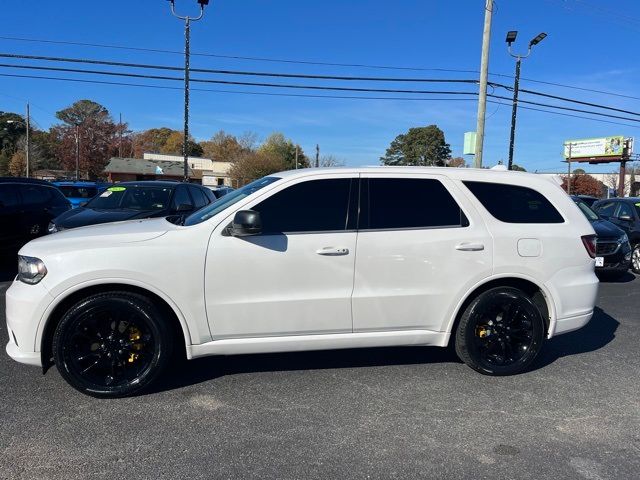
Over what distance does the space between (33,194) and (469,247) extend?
841 centimetres

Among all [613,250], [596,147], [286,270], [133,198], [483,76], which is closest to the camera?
[286,270]

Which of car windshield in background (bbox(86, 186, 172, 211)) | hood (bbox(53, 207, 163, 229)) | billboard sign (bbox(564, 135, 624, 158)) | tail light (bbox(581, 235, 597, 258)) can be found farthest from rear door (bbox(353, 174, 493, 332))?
billboard sign (bbox(564, 135, 624, 158))

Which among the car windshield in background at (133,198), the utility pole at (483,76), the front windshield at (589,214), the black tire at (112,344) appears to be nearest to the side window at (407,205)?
the black tire at (112,344)

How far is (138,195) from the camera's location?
8.84m

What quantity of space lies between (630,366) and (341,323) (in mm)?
2903

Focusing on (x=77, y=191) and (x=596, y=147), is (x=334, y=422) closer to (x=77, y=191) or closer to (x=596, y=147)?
(x=77, y=191)

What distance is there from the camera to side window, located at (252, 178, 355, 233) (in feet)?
12.9

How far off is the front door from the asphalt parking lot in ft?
1.86

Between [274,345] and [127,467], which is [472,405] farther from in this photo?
[127,467]

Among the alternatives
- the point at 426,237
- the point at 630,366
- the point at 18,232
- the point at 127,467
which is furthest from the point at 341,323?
the point at 18,232

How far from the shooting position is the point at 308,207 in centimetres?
402

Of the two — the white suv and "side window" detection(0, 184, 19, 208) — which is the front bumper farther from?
"side window" detection(0, 184, 19, 208)

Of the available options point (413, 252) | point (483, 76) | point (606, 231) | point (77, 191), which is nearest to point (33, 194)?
point (413, 252)

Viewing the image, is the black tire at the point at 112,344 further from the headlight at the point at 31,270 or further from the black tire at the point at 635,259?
the black tire at the point at 635,259
